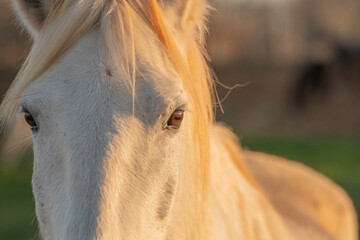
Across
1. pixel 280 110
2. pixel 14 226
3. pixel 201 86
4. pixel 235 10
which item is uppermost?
pixel 235 10

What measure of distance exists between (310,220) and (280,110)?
1179cm

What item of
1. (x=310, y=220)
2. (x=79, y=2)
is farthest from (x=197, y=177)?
(x=310, y=220)

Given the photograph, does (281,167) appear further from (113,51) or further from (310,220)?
(113,51)

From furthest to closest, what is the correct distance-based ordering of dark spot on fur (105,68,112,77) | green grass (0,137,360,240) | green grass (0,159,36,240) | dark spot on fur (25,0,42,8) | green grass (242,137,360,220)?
green grass (242,137,360,220) < green grass (0,137,360,240) < green grass (0,159,36,240) < dark spot on fur (25,0,42,8) < dark spot on fur (105,68,112,77)

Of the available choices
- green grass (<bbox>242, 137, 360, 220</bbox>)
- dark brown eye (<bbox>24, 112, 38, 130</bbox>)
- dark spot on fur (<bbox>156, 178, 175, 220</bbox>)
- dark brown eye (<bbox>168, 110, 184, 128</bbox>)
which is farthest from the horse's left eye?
green grass (<bbox>242, 137, 360, 220</bbox>)

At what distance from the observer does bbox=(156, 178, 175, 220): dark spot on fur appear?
6.11 ft

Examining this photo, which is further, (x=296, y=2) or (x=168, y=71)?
(x=296, y=2)

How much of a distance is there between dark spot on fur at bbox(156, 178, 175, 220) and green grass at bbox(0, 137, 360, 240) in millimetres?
5444

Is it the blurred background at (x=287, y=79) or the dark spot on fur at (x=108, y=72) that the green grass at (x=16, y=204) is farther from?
the dark spot on fur at (x=108, y=72)

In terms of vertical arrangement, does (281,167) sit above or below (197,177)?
below

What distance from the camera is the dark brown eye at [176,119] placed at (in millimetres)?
1889

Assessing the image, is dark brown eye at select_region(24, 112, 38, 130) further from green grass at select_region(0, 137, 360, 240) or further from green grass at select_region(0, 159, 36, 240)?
green grass at select_region(0, 137, 360, 240)

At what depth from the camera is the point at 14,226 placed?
7566mm

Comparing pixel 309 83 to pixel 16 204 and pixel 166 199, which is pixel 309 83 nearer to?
pixel 16 204
